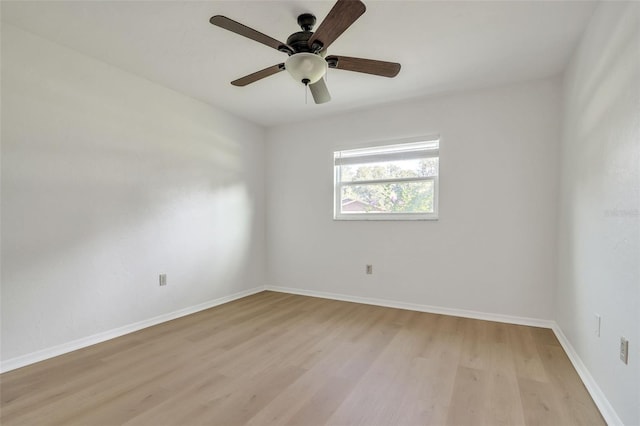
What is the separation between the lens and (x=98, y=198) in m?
2.57

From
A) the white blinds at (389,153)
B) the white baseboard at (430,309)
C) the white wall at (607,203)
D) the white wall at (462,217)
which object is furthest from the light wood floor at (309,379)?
the white blinds at (389,153)

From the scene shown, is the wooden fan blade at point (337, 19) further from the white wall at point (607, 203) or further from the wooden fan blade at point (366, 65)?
the white wall at point (607, 203)

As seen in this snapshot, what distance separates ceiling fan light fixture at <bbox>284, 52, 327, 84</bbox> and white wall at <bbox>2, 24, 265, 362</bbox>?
1899mm

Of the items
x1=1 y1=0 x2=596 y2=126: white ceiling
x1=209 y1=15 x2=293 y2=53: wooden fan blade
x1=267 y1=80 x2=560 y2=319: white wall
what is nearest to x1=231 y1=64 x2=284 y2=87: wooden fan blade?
x1=209 y1=15 x2=293 y2=53: wooden fan blade

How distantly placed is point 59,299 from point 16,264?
394 millimetres

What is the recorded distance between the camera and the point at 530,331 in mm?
2762

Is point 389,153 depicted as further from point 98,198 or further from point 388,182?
point 98,198

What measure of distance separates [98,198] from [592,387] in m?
3.83

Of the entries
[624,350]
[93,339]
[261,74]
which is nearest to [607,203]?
[624,350]

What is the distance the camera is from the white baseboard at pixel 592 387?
1.49 metres

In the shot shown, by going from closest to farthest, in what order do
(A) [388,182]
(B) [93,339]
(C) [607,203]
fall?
(C) [607,203], (B) [93,339], (A) [388,182]

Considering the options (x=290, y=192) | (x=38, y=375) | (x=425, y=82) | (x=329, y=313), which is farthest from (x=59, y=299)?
(x=425, y=82)

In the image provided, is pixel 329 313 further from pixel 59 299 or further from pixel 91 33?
pixel 91 33

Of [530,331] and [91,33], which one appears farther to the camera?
[530,331]
